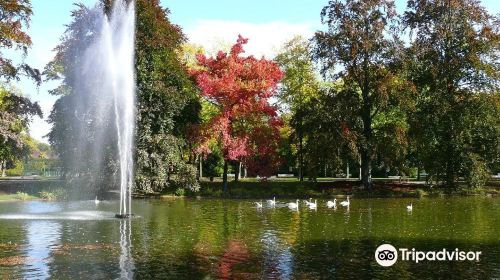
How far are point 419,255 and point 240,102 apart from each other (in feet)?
109

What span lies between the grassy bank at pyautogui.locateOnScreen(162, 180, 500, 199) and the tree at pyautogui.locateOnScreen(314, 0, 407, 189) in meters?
2.04

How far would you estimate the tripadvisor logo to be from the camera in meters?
16.5

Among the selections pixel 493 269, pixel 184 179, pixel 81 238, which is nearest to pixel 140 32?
pixel 184 179

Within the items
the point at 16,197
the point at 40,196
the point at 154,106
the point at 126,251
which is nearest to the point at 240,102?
the point at 154,106

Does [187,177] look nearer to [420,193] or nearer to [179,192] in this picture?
[179,192]

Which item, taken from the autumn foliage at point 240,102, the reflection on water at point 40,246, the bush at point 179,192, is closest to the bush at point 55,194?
the bush at point 179,192

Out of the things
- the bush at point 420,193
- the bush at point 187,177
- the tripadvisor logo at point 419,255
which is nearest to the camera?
the tripadvisor logo at point 419,255

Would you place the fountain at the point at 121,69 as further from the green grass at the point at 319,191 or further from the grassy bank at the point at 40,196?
the green grass at the point at 319,191

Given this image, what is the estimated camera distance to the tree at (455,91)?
4831 centimetres

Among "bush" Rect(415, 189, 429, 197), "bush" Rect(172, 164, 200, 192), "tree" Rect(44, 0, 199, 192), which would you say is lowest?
"bush" Rect(415, 189, 429, 197)

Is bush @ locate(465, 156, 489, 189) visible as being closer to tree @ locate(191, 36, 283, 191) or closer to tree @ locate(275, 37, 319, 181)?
tree @ locate(191, 36, 283, 191)

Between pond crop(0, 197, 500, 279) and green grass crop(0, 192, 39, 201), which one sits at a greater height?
green grass crop(0, 192, 39, 201)

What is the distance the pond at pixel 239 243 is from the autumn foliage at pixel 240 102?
16123mm

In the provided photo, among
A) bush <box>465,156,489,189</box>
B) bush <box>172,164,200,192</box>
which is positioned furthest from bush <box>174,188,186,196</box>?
bush <box>465,156,489,189</box>
